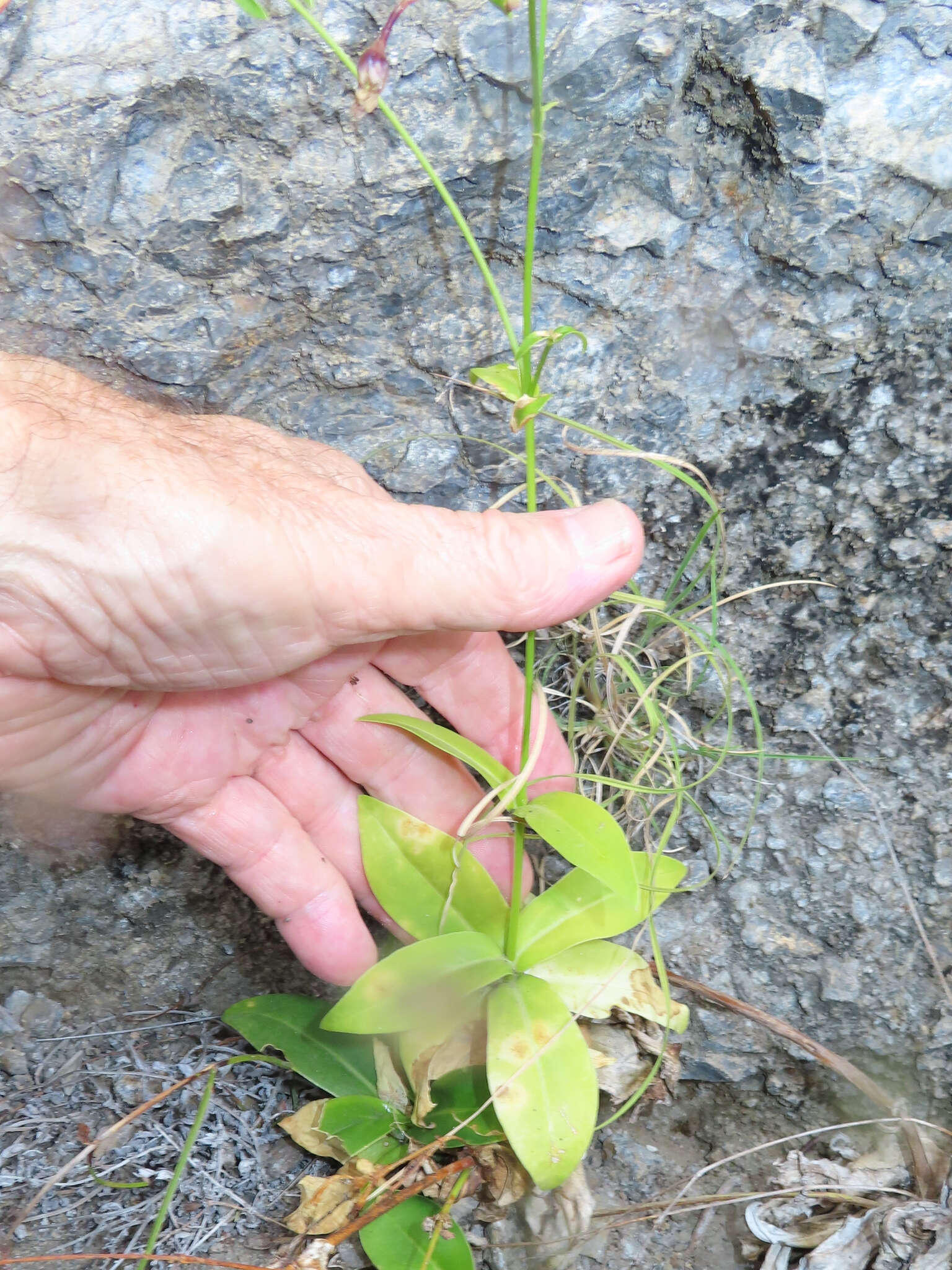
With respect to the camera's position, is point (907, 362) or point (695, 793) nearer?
point (907, 362)

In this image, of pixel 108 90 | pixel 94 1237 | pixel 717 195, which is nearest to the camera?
pixel 108 90

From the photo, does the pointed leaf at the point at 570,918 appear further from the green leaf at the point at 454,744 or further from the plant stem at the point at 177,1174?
the plant stem at the point at 177,1174

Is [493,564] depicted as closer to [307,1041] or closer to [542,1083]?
[542,1083]

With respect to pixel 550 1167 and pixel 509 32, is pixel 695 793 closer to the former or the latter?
pixel 550 1167

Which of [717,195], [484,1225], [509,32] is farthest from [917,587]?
[484,1225]

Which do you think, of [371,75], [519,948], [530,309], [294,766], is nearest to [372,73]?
[371,75]

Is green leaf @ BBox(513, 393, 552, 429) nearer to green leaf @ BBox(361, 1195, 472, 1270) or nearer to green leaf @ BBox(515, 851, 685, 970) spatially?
green leaf @ BBox(515, 851, 685, 970)

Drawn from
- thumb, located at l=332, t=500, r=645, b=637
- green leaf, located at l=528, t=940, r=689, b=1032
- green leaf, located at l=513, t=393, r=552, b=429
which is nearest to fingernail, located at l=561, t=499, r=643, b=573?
thumb, located at l=332, t=500, r=645, b=637

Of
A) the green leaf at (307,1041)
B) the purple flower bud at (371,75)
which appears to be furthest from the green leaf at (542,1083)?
the purple flower bud at (371,75)
